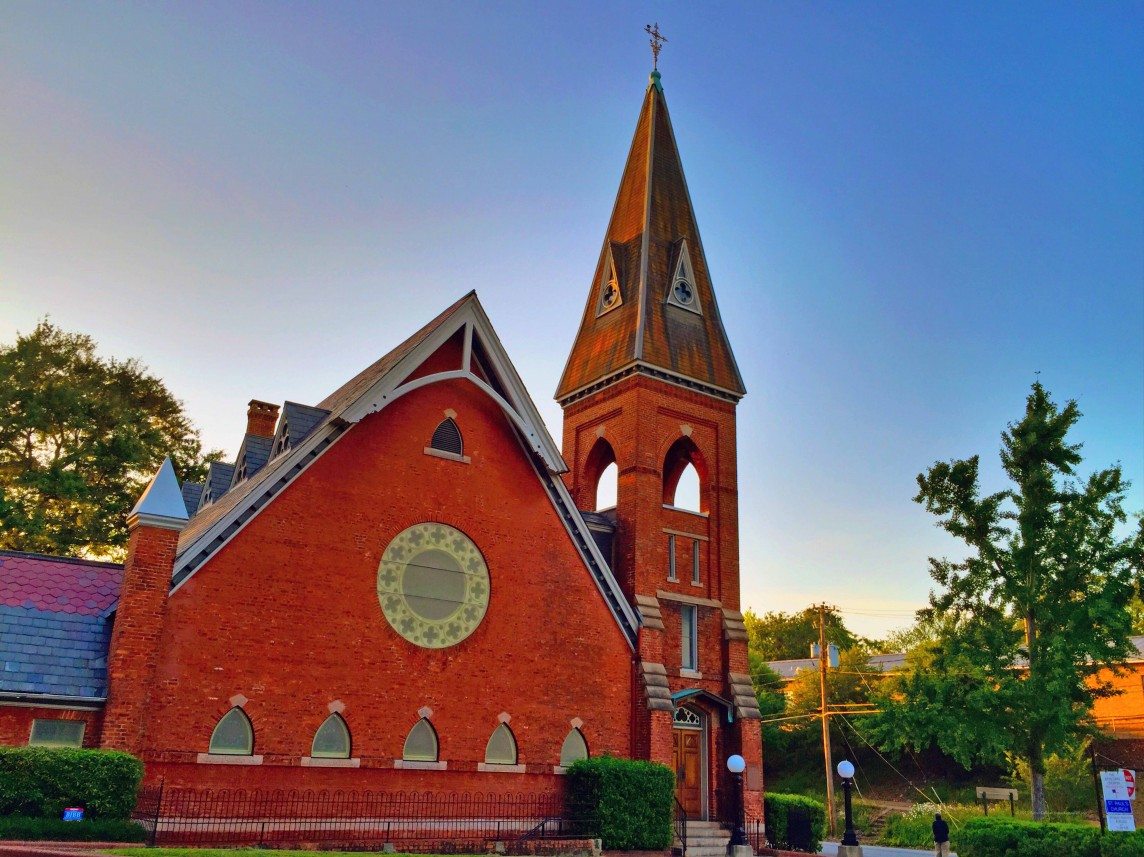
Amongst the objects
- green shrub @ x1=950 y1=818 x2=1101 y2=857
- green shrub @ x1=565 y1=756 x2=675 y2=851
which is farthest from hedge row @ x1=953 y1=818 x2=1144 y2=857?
green shrub @ x1=565 y1=756 x2=675 y2=851

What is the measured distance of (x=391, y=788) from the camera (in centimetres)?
2102


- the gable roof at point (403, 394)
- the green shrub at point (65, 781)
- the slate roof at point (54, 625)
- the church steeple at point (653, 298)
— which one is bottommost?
the green shrub at point (65, 781)

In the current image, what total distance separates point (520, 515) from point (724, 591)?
26.5 feet

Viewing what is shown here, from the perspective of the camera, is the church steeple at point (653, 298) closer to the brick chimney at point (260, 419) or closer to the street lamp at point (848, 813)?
the brick chimney at point (260, 419)

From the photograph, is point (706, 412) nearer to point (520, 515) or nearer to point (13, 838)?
point (520, 515)

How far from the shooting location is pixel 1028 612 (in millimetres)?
24422

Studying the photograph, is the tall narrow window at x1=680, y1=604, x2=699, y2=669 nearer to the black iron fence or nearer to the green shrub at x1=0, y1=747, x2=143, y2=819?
the black iron fence

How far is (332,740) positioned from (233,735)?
6.67 feet

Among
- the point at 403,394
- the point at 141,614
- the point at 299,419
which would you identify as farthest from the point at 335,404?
the point at 141,614

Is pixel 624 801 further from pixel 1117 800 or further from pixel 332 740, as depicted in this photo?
pixel 1117 800

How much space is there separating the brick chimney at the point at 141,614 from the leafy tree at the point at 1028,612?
1714 centimetres

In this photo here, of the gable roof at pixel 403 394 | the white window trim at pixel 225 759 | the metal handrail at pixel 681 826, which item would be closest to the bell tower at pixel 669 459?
the metal handrail at pixel 681 826

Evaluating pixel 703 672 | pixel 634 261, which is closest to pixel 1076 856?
pixel 703 672

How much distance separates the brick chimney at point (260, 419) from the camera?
3070 centimetres
